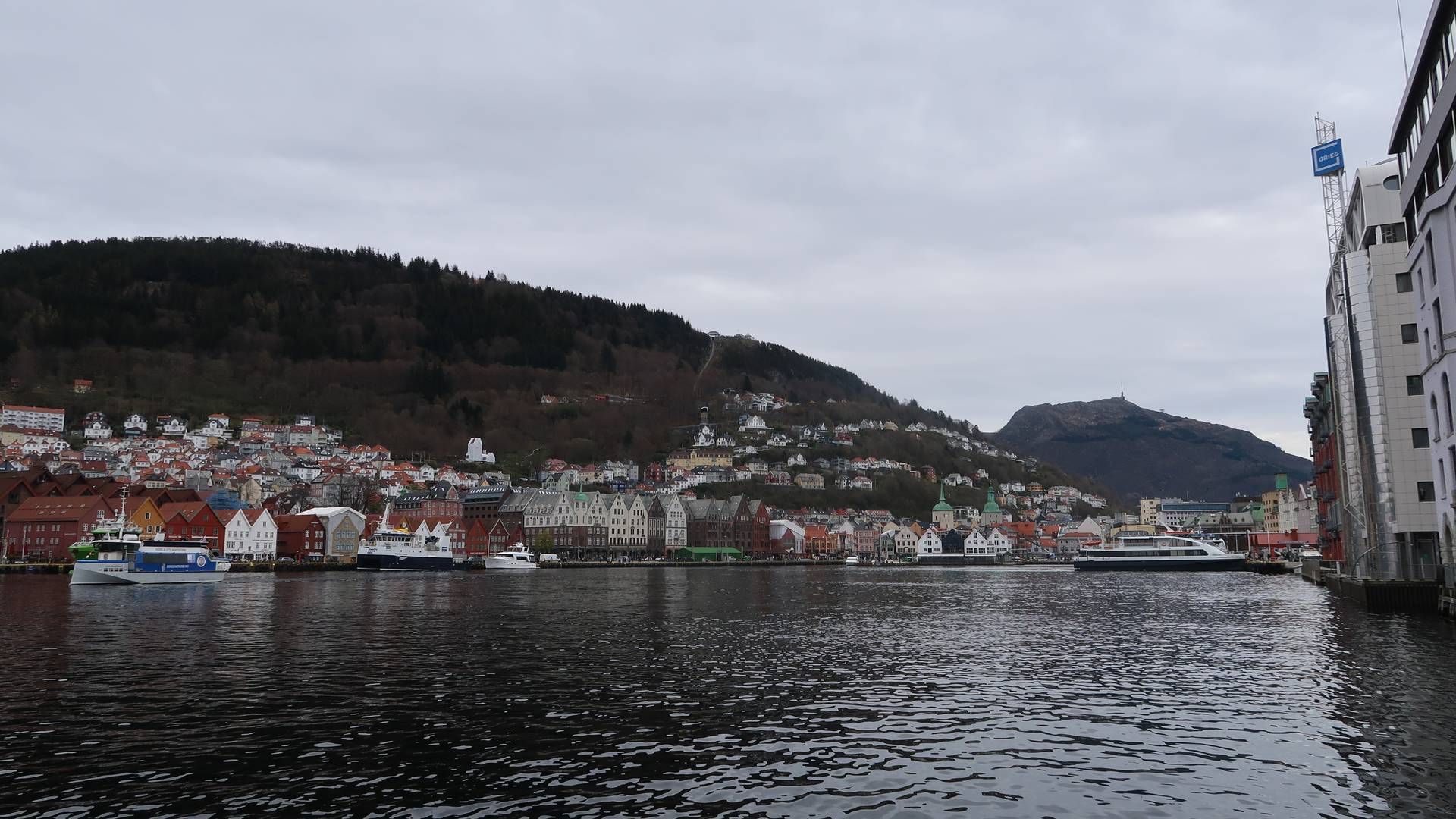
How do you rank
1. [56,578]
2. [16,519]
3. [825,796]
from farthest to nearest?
[16,519]
[56,578]
[825,796]

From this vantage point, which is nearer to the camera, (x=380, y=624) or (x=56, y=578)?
(x=380, y=624)

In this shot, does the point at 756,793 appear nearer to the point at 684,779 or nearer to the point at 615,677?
the point at 684,779

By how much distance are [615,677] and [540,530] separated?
494 feet

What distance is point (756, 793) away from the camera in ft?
47.2

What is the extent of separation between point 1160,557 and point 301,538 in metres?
125

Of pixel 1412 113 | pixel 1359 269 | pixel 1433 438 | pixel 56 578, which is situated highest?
pixel 1412 113

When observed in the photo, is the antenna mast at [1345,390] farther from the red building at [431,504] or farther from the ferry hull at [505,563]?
the red building at [431,504]

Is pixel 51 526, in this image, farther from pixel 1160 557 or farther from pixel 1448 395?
pixel 1160 557

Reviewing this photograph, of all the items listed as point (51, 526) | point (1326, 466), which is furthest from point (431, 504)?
point (1326, 466)

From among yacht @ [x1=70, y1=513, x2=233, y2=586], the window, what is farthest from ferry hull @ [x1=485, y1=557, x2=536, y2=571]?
the window

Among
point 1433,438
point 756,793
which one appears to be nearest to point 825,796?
point 756,793

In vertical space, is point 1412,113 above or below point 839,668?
above

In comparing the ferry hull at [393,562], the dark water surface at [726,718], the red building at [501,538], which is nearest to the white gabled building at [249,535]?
the ferry hull at [393,562]

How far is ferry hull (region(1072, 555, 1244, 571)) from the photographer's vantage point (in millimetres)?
129750
